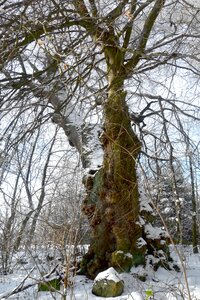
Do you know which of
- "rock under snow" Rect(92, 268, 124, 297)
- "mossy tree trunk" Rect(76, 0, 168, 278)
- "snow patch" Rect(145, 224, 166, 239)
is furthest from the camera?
"snow patch" Rect(145, 224, 166, 239)

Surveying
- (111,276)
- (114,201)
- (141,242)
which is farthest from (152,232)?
(111,276)

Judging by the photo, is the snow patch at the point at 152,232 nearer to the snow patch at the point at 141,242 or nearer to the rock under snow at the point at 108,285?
the snow patch at the point at 141,242

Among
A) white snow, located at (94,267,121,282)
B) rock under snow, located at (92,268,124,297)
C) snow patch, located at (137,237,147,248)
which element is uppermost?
snow patch, located at (137,237,147,248)

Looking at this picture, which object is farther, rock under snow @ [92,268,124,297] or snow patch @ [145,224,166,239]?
snow patch @ [145,224,166,239]

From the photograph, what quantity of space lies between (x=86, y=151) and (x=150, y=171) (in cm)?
139

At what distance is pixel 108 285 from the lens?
14.7 ft

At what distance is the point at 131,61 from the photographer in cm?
595

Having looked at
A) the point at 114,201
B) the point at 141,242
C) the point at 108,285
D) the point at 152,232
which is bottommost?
the point at 108,285

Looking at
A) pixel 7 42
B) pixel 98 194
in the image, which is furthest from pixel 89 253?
pixel 7 42

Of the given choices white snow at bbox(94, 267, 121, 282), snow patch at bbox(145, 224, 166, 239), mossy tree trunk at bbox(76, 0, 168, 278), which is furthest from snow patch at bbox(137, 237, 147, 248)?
white snow at bbox(94, 267, 121, 282)

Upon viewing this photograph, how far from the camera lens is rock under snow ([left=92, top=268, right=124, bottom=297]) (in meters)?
4.50

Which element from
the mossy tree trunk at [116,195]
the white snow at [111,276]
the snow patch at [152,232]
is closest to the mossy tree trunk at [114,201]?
the mossy tree trunk at [116,195]

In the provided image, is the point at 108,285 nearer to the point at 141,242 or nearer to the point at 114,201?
the point at 141,242

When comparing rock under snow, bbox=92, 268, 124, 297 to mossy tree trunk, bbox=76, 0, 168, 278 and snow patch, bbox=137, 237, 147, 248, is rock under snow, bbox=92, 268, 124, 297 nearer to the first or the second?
mossy tree trunk, bbox=76, 0, 168, 278
